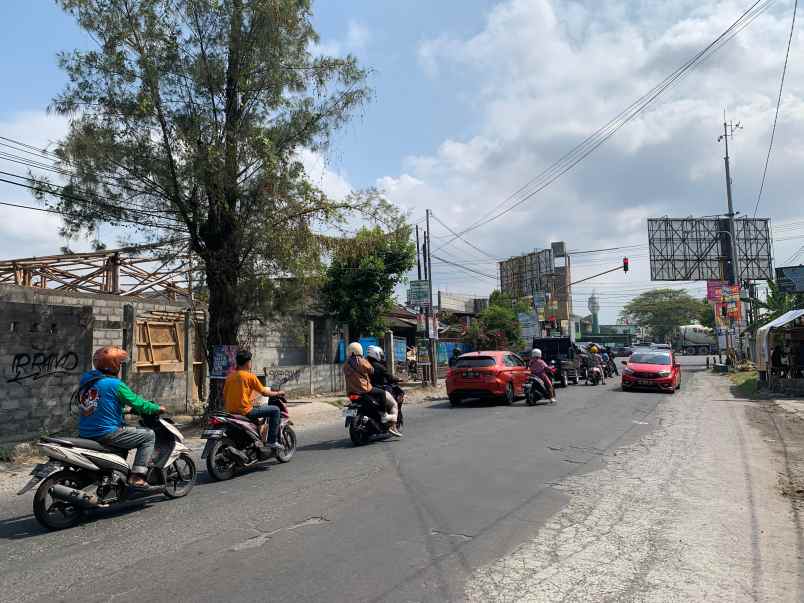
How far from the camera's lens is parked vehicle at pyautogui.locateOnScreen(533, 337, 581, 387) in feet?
79.6

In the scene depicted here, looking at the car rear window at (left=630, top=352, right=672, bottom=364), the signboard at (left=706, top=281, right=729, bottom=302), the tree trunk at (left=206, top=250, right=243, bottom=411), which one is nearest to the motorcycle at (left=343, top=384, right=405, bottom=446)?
the tree trunk at (left=206, top=250, right=243, bottom=411)

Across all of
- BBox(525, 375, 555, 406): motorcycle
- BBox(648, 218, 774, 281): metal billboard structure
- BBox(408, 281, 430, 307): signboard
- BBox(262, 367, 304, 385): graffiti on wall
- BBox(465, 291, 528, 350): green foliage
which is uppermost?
BBox(648, 218, 774, 281): metal billboard structure

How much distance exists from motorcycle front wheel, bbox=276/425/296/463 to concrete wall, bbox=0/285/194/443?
512 centimetres

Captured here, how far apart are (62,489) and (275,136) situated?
30.5 feet

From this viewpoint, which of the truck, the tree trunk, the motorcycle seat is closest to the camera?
the motorcycle seat

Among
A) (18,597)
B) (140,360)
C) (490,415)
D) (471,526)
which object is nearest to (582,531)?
(471,526)

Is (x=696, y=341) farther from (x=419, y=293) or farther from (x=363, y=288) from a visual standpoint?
(x=363, y=288)

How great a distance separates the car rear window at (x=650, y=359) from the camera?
22312mm

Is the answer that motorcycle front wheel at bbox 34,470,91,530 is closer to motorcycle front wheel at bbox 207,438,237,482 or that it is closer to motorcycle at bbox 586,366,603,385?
motorcycle front wheel at bbox 207,438,237,482

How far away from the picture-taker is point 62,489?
580 centimetres

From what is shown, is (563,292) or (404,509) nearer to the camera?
(404,509)

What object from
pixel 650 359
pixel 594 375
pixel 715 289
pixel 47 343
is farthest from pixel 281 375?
pixel 715 289

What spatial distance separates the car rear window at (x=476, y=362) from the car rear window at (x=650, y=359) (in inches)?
324

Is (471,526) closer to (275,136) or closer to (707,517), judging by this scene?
(707,517)
